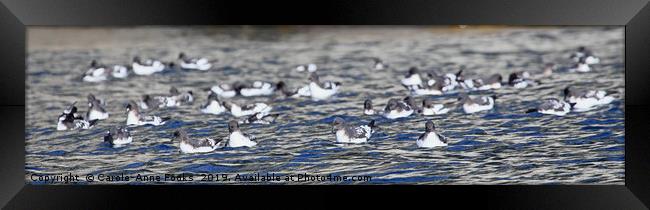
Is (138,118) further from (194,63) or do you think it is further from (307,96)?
(307,96)

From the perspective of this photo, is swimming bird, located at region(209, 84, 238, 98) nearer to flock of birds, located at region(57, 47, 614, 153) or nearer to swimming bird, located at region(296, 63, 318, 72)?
flock of birds, located at region(57, 47, 614, 153)

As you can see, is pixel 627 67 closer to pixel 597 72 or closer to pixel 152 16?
pixel 597 72

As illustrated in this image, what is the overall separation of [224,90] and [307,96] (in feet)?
2.31

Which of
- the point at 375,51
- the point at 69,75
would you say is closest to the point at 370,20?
the point at 375,51

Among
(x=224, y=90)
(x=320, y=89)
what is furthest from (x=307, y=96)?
(x=224, y=90)

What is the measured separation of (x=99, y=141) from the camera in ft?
25.4

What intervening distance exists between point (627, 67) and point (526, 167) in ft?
3.32

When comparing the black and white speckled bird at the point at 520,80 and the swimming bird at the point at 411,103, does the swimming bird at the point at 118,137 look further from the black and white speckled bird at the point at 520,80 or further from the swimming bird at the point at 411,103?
the black and white speckled bird at the point at 520,80

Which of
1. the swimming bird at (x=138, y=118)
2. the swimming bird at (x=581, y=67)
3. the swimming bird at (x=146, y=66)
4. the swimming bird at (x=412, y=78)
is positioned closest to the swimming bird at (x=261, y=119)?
the swimming bird at (x=138, y=118)

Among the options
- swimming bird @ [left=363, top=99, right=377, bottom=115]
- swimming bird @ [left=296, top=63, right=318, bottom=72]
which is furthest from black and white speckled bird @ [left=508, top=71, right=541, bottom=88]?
swimming bird @ [left=296, top=63, right=318, bottom=72]

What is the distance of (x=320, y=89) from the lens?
8.60 metres

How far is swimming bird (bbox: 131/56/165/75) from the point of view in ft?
29.6

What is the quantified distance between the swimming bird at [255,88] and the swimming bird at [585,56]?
2.39m

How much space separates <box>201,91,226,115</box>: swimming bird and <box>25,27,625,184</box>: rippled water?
9cm
